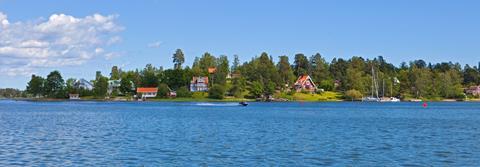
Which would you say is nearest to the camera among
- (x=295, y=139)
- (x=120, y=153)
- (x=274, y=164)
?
(x=274, y=164)

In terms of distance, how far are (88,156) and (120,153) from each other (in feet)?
7.28

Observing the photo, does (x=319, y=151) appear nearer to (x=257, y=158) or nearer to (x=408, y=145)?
(x=257, y=158)

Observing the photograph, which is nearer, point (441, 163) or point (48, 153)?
point (441, 163)

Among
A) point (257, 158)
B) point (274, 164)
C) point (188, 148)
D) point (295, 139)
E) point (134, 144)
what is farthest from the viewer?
point (295, 139)

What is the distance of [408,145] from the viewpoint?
144ft

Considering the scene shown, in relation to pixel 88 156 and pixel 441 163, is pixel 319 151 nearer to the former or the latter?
pixel 441 163

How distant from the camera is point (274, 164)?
109 feet

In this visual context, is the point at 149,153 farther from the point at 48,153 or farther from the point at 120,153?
the point at 48,153

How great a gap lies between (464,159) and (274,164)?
11.5m

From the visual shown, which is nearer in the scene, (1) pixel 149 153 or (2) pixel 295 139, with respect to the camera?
(1) pixel 149 153

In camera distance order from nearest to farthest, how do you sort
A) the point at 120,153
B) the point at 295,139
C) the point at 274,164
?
the point at 274,164
the point at 120,153
the point at 295,139

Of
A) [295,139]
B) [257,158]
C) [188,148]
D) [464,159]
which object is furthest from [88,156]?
[464,159]

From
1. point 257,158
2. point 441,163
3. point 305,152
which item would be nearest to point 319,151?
point 305,152

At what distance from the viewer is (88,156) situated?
36.2 meters
